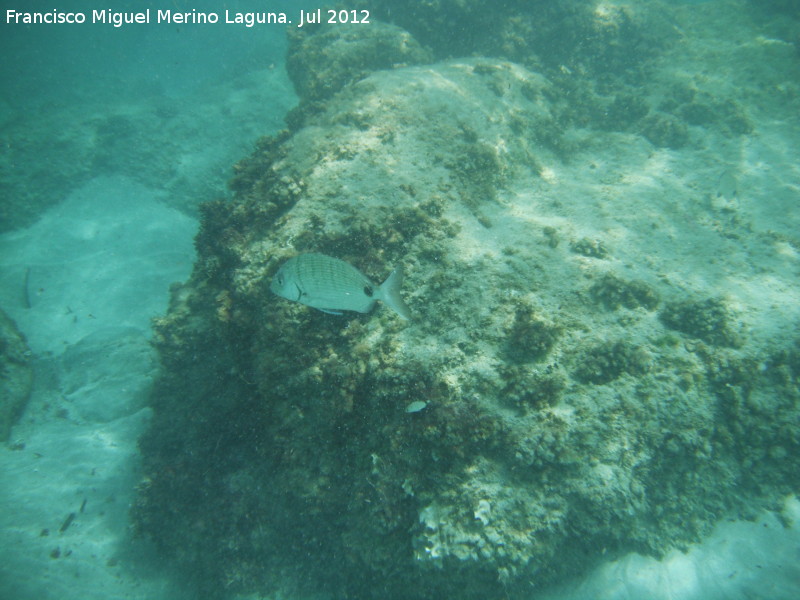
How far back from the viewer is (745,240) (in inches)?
228

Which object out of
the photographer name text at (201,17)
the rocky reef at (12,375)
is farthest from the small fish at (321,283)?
the photographer name text at (201,17)

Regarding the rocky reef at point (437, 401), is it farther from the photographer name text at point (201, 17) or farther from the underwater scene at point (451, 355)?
the photographer name text at point (201, 17)

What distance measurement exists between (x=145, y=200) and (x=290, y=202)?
10.5 m

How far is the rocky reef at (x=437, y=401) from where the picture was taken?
10.3 feet

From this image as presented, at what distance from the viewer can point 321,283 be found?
8.01 ft

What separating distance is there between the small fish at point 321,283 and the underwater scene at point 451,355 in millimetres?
21

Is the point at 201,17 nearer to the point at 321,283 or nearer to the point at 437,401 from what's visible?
the point at 321,283

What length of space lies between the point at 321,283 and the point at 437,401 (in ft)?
5.17

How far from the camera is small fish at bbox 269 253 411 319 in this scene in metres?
2.44

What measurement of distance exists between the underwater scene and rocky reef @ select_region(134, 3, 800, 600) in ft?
0.11

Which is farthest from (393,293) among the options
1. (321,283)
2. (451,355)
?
(451,355)

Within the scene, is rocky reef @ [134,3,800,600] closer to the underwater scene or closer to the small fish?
the underwater scene

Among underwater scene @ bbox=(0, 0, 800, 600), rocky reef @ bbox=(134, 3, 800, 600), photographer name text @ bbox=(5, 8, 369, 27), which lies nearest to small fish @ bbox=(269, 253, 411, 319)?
underwater scene @ bbox=(0, 0, 800, 600)

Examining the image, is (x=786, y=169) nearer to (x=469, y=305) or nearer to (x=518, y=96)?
(x=518, y=96)
